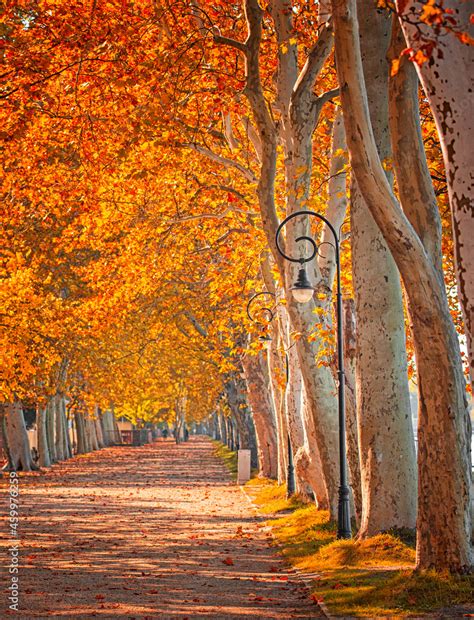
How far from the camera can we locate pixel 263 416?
118ft

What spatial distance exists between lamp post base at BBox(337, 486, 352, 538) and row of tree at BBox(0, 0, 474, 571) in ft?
1.04

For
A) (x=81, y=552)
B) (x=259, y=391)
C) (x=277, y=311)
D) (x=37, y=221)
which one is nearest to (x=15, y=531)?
(x=81, y=552)

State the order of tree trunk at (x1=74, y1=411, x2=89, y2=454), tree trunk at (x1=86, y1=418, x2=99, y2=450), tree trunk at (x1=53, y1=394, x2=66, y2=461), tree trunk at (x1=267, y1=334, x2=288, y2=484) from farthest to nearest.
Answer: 1. tree trunk at (x1=86, y1=418, x2=99, y2=450)
2. tree trunk at (x1=74, y1=411, x2=89, y2=454)
3. tree trunk at (x1=53, y1=394, x2=66, y2=461)
4. tree trunk at (x1=267, y1=334, x2=288, y2=484)

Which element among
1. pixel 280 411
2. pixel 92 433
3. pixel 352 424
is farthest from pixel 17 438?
pixel 92 433

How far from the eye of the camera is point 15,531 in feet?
64.1

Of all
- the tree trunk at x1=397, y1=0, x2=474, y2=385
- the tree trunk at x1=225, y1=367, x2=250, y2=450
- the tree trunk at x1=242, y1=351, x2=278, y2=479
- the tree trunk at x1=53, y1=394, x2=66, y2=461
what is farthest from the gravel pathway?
the tree trunk at x1=53, y1=394, x2=66, y2=461

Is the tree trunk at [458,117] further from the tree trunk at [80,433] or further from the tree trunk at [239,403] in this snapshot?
the tree trunk at [80,433]

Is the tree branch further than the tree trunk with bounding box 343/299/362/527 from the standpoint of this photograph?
No

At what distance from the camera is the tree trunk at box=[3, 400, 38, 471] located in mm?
43125

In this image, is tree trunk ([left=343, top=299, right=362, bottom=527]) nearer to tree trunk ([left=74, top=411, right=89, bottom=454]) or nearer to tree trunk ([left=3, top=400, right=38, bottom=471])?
tree trunk ([left=3, top=400, right=38, bottom=471])

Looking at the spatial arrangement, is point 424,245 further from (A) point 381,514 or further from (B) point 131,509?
(B) point 131,509

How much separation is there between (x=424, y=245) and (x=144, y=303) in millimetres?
26697

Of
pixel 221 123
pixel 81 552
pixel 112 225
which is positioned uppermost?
pixel 221 123

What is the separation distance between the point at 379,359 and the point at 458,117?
22.7 feet
